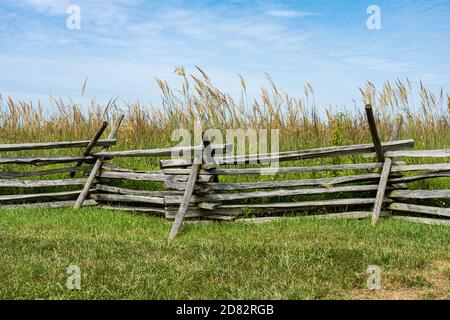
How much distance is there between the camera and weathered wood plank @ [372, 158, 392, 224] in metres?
7.35

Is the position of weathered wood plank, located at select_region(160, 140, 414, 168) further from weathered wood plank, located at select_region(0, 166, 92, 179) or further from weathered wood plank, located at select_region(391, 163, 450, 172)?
weathered wood plank, located at select_region(0, 166, 92, 179)

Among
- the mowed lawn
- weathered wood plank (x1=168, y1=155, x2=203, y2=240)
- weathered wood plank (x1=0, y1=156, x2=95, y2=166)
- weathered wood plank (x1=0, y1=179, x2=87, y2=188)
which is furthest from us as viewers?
weathered wood plank (x1=0, y1=179, x2=87, y2=188)

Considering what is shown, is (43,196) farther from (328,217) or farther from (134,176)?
(328,217)

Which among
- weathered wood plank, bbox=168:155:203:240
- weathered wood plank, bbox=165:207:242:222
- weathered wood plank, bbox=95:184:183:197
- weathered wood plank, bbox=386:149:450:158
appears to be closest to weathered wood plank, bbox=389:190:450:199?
weathered wood plank, bbox=386:149:450:158

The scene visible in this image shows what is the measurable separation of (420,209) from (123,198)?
417 centimetres

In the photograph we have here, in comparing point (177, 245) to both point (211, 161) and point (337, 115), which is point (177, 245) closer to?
point (211, 161)

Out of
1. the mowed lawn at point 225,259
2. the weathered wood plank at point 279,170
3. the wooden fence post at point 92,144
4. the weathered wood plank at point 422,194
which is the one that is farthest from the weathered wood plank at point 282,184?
the wooden fence post at point 92,144

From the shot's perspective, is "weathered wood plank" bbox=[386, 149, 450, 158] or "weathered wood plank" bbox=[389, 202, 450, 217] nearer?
"weathered wood plank" bbox=[389, 202, 450, 217]

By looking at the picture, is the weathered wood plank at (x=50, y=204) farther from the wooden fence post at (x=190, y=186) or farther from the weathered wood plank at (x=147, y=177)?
the wooden fence post at (x=190, y=186)

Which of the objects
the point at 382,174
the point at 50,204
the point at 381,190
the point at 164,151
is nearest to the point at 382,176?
the point at 382,174

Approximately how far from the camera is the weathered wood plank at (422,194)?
Answer: 744 centimetres

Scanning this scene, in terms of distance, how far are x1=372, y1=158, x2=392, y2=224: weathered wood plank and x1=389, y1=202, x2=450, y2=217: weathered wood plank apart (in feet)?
0.97
